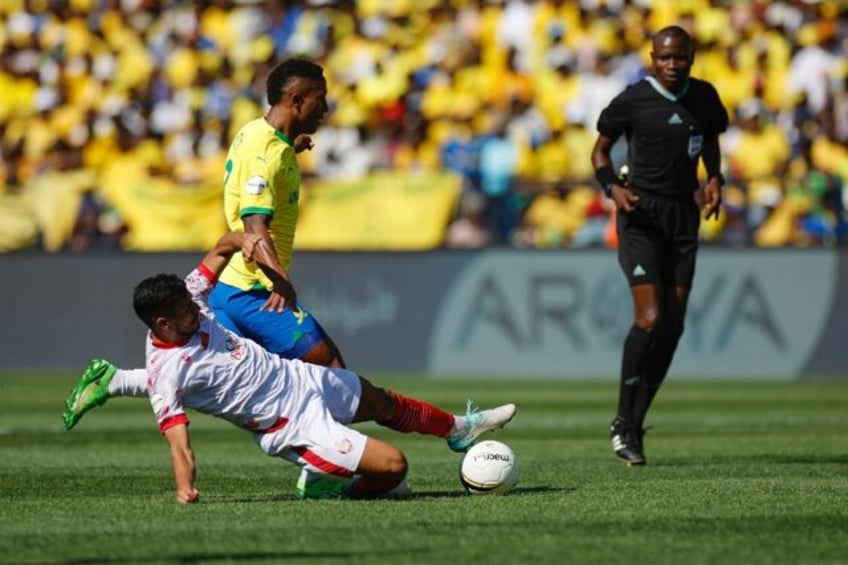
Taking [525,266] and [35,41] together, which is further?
[35,41]

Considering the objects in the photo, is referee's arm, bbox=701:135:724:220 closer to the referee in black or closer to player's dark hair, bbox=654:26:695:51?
the referee in black

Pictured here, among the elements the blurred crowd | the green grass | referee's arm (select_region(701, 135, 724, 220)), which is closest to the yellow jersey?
the green grass

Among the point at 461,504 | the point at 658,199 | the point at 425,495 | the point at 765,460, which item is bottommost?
the point at 765,460

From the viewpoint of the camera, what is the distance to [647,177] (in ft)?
36.9

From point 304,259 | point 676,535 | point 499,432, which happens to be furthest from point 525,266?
point 676,535

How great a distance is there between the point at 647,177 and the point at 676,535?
448 cm

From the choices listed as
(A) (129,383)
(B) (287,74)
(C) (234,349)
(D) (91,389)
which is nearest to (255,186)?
(B) (287,74)

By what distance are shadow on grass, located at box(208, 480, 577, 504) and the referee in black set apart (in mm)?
1954

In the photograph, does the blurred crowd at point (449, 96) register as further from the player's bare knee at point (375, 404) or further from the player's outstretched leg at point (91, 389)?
the player's outstretched leg at point (91, 389)

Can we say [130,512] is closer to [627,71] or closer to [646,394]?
[646,394]

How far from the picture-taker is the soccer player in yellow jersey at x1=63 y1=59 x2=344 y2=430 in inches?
348

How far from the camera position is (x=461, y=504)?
8.35 metres

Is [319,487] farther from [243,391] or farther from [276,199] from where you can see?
[276,199]

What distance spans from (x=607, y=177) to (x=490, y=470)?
280 centimetres
